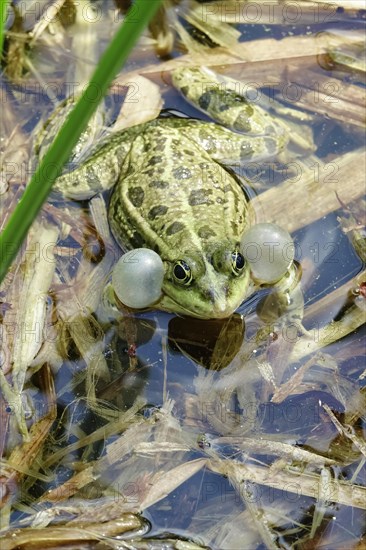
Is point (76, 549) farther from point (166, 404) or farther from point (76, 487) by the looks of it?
point (166, 404)

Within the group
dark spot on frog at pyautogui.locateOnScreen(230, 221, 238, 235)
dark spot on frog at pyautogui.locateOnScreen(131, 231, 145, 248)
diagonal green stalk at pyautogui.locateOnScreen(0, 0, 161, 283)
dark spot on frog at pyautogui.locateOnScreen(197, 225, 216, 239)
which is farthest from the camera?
dark spot on frog at pyautogui.locateOnScreen(131, 231, 145, 248)

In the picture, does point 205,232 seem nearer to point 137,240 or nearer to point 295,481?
point 137,240

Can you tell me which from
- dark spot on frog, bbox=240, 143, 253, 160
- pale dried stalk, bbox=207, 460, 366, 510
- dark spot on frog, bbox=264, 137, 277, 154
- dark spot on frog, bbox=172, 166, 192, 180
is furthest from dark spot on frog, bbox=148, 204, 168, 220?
pale dried stalk, bbox=207, 460, 366, 510

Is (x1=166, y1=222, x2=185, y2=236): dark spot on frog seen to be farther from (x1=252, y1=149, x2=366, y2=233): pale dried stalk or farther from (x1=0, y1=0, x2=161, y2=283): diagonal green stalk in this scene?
(x1=0, y1=0, x2=161, y2=283): diagonal green stalk

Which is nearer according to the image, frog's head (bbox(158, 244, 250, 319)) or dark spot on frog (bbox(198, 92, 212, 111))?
frog's head (bbox(158, 244, 250, 319))

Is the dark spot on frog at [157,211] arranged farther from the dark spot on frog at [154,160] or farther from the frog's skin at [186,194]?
the dark spot on frog at [154,160]

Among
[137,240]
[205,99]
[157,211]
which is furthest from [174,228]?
[205,99]

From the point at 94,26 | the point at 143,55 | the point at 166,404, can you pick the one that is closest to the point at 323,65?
the point at 143,55

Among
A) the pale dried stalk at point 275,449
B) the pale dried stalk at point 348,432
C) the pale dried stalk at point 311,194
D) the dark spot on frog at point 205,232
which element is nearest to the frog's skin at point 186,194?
the dark spot on frog at point 205,232
